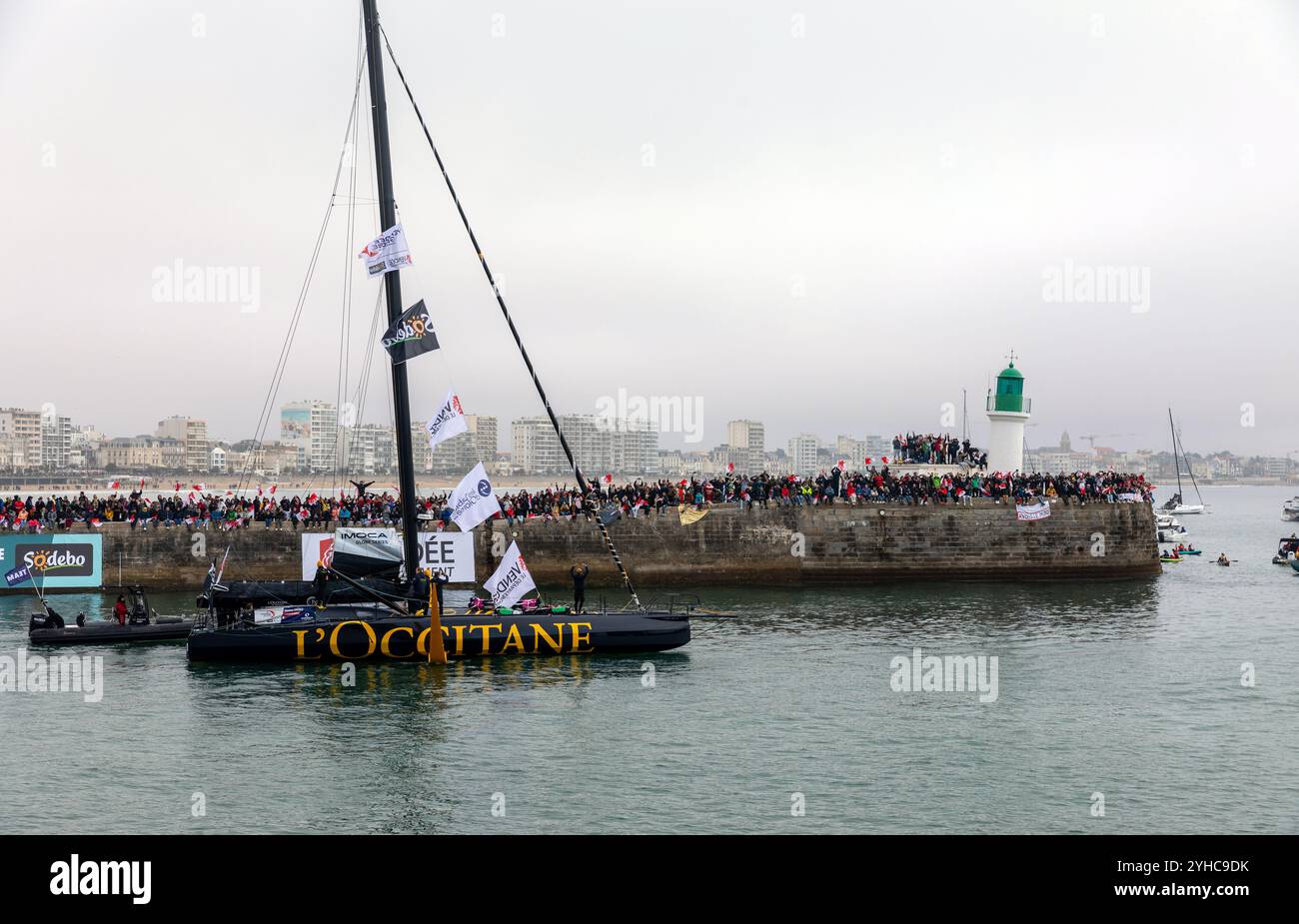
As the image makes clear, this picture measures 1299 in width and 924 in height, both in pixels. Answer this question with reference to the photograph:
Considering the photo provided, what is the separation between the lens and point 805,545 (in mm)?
47406

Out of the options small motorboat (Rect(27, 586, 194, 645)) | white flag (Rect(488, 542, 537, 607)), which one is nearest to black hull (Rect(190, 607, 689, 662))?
white flag (Rect(488, 542, 537, 607))

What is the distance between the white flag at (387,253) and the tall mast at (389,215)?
0.43m

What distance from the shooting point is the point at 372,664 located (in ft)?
97.1

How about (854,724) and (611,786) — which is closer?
(611,786)

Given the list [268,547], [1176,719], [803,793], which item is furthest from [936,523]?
[803,793]

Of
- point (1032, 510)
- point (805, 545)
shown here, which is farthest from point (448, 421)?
point (1032, 510)

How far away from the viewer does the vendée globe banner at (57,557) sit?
43531mm

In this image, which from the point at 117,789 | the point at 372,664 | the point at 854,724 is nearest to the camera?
the point at 117,789

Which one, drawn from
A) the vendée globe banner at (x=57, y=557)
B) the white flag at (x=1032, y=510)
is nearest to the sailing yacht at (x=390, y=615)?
the vendée globe banner at (x=57, y=557)

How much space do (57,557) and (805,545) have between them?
2899 centimetres

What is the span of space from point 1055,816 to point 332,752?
12.6 meters

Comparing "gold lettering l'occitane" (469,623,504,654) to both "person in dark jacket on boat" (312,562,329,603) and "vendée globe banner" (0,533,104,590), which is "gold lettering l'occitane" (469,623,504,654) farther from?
"vendée globe banner" (0,533,104,590)

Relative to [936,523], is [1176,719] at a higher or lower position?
lower
